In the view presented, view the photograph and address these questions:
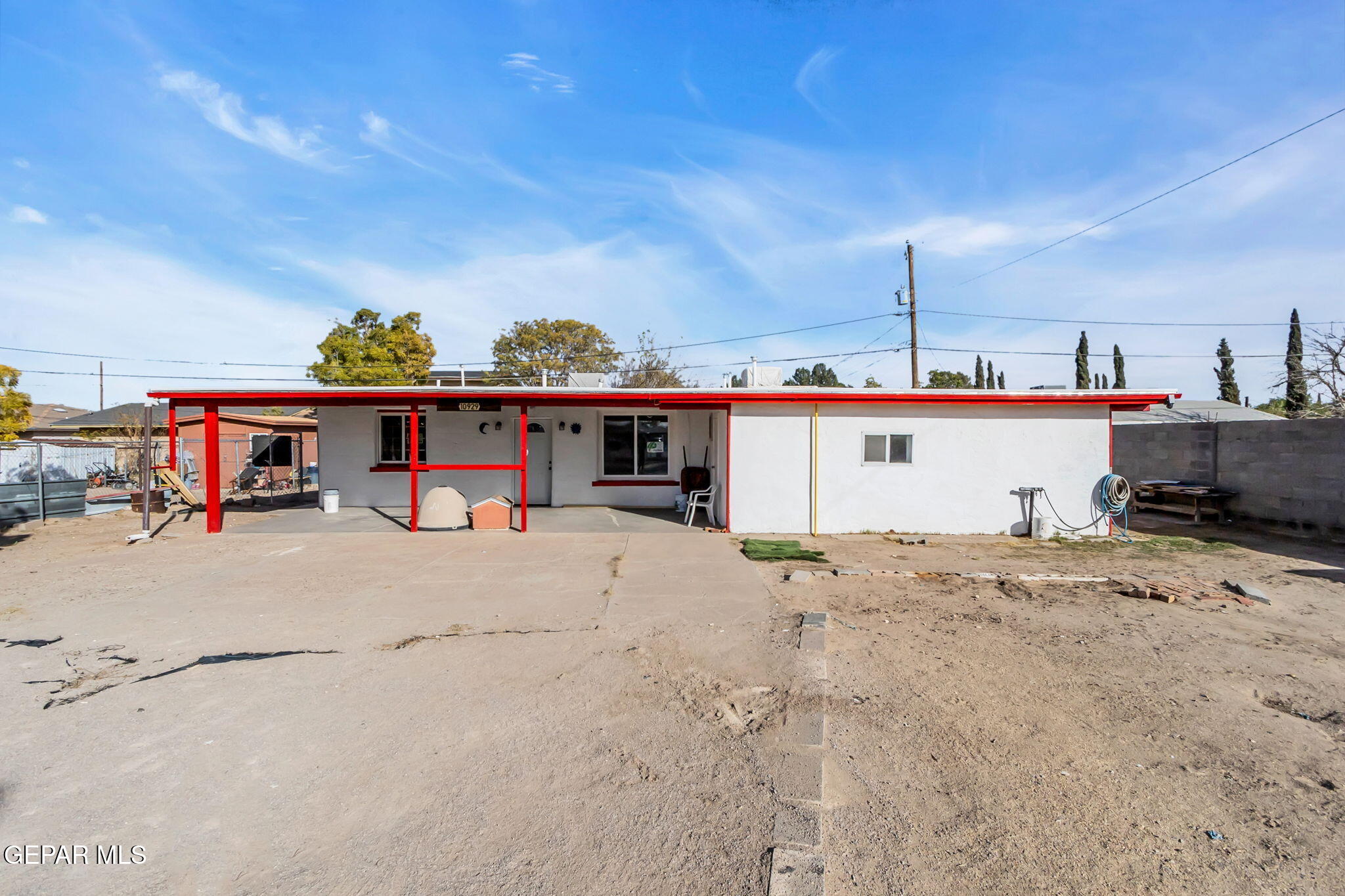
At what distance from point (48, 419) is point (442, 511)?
105 feet

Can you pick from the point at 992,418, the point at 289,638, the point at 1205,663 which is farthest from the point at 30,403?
the point at 992,418

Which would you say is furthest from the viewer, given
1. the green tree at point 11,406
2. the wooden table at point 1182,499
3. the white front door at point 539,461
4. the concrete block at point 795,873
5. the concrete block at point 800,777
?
the white front door at point 539,461

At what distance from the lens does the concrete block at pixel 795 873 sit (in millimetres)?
2330

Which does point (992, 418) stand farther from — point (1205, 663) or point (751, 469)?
point (1205, 663)

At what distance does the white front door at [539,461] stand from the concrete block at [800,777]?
431 inches

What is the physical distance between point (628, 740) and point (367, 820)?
136 cm

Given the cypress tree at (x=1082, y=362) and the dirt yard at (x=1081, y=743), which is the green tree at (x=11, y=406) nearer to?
the dirt yard at (x=1081, y=743)

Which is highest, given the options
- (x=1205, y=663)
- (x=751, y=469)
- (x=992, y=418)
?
(x=992, y=418)

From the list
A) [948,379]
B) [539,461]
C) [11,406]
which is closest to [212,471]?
[11,406]

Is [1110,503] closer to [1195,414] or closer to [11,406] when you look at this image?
[11,406]

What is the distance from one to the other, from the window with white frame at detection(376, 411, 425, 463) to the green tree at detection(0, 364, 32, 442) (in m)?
5.34

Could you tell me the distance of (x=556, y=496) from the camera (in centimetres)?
1378

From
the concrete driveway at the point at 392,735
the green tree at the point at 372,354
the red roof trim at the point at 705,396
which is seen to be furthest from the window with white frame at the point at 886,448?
the green tree at the point at 372,354

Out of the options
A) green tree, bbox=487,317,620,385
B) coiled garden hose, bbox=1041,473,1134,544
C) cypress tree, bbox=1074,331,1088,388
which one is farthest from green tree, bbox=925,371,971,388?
coiled garden hose, bbox=1041,473,1134,544
